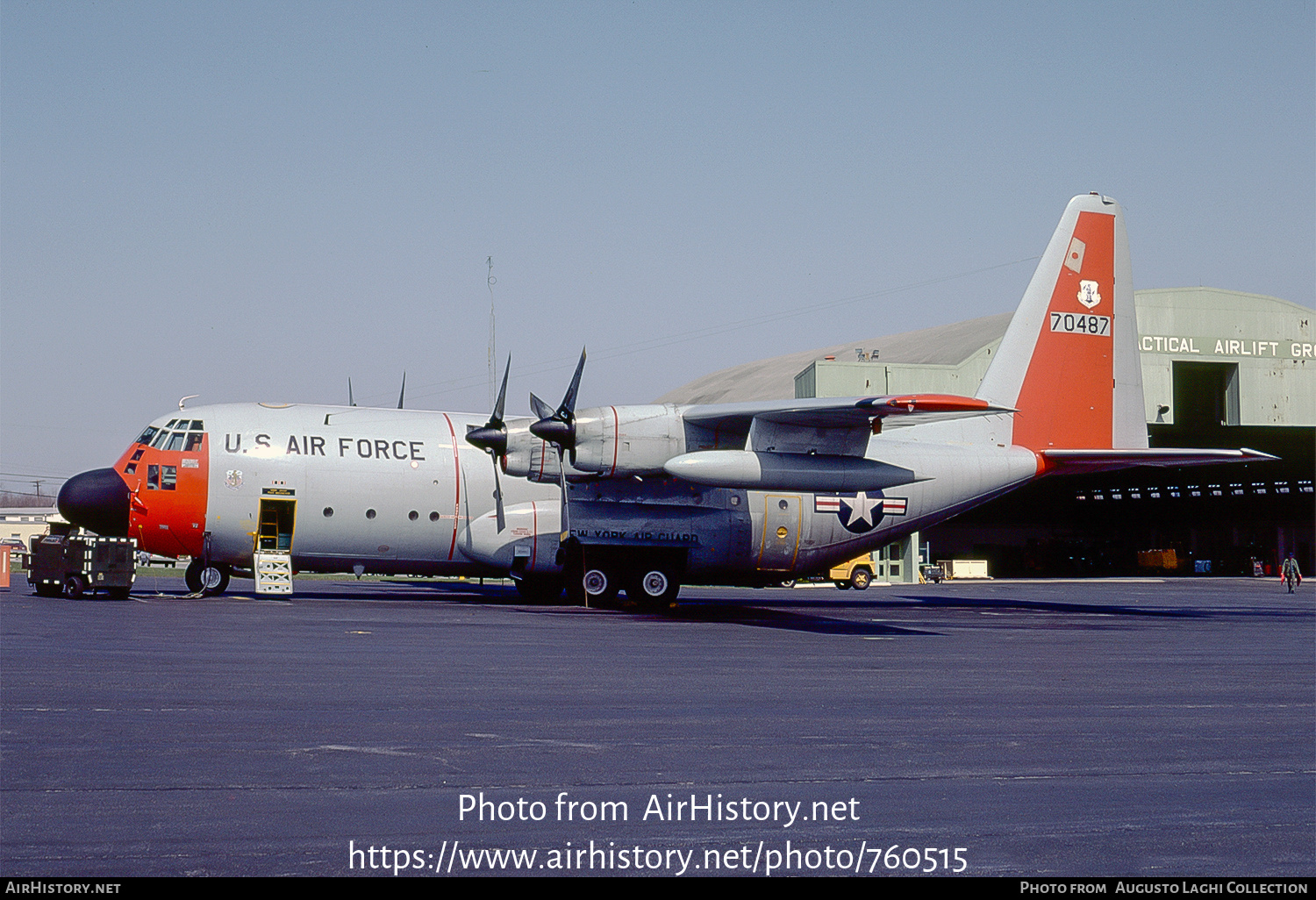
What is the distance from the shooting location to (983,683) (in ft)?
41.2

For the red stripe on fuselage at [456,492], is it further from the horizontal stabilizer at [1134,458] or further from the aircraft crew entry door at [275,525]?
the horizontal stabilizer at [1134,458]

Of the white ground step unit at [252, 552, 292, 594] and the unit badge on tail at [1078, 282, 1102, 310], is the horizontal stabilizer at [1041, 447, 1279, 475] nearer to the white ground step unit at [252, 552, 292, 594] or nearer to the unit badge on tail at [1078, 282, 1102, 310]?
the unit badge on tail at [1078, 282, 1102, 310]

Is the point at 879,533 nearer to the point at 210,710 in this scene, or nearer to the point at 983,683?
the point at 983,683

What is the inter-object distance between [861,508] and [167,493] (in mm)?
16059

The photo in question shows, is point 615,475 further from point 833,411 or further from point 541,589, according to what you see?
point 541,589

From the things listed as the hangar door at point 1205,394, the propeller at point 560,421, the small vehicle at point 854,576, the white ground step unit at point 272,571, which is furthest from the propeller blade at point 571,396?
the hangar door at point 1205,394

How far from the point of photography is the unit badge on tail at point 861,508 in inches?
1035

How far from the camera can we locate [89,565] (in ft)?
80.2

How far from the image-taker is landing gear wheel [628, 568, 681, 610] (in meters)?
24.9

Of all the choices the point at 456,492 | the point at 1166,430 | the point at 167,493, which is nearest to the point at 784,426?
the point at 456,492

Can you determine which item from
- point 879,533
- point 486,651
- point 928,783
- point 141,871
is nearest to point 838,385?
point 879,533

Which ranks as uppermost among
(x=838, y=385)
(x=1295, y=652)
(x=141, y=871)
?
(x=838, y=385)

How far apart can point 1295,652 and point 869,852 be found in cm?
1465

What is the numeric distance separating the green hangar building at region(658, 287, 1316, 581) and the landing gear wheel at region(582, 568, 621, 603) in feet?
74.7
